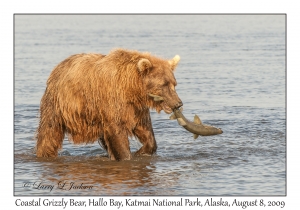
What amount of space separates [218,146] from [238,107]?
3970mm

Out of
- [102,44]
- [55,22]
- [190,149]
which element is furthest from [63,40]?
[190,149]

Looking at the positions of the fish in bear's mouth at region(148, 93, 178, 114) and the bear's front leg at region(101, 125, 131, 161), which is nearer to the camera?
the fish in bear's mouth at region(148, 93, 178, 114)

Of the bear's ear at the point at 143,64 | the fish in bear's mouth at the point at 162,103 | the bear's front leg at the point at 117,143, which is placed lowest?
the bear's front leg at the point at 117,143

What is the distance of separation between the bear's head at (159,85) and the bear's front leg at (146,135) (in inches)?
22.6

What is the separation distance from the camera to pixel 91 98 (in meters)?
12.0

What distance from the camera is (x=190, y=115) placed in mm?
16719

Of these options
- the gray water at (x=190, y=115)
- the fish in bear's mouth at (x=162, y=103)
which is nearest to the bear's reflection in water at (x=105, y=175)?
the gray water at (x=190, y=115)

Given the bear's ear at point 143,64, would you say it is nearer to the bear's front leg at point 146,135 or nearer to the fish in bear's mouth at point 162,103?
the fish in bear's mouth at point 162,103

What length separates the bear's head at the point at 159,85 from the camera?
11.6 metres

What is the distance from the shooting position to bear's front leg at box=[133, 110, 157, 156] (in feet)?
40.3

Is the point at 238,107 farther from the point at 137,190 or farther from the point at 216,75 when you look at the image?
the point at 137,190

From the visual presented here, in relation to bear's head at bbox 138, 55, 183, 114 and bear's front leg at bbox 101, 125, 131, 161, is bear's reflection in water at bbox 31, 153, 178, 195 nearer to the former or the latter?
bear's front leg at bbox 101, 125, 131, 161

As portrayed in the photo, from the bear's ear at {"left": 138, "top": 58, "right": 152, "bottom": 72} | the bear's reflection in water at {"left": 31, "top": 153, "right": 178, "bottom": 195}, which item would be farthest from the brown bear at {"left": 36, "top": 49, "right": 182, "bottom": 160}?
the bear's reflection in water at {"left": 31, "top": 153, "right": 178, "bottom": 195}

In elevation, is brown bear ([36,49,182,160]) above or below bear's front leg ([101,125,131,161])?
above
